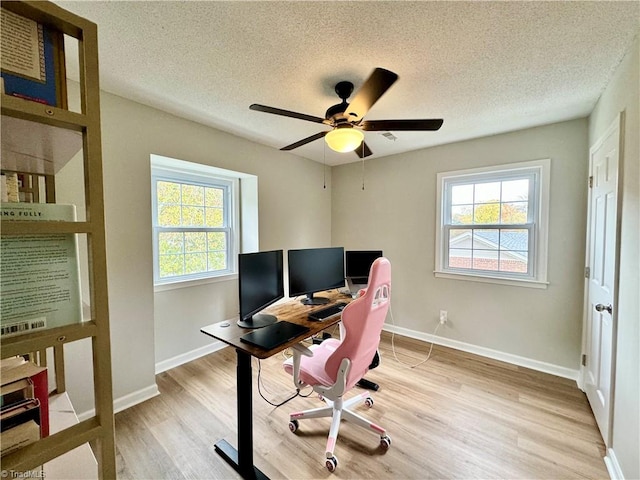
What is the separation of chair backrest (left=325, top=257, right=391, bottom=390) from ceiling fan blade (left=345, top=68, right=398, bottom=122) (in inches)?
36.0

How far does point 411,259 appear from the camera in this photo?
3.45 meters

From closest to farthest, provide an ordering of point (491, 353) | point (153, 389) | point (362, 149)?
1. point (153, 389)
2. point (362, 149)
3. point (491, 353)

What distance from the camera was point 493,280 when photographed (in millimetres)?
2873

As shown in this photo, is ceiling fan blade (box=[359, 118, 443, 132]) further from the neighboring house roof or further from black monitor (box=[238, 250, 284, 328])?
the neighboring house roof

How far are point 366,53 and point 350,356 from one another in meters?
1.72

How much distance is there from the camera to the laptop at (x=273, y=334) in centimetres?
143

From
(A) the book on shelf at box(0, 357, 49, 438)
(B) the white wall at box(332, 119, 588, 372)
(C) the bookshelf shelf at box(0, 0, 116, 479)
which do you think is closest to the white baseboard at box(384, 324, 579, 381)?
(B) the white wall at box(332, 119, 588, 372)

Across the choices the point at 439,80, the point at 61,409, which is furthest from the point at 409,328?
the point at 61,409

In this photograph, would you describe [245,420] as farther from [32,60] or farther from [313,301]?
[32,60]

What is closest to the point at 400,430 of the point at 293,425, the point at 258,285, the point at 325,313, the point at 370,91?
the point at 293,425

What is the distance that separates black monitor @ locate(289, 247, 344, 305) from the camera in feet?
7.05

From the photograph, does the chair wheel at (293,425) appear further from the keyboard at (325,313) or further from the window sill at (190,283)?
the window sill at (190,283)

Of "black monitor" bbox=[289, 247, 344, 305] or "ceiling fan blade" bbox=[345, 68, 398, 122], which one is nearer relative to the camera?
"ceiling fan blade" bbox=[345, 68, 398, 122]

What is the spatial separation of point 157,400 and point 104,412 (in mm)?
1911
